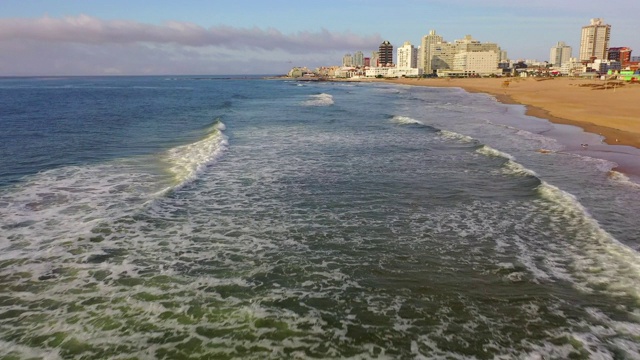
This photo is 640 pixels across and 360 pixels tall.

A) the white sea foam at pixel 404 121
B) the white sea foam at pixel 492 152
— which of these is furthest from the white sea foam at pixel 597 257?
the white sea foam at pixel 404 121

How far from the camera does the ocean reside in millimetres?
7043

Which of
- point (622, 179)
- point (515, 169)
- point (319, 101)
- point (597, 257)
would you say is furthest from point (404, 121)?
point (319, 101)

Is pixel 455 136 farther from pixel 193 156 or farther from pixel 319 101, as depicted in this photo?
pixel 319 101

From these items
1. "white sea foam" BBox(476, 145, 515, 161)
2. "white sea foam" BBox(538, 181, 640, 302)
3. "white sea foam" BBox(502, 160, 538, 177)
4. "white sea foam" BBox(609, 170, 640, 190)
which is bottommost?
"white sea foam" BBox(538, 181, 640, 302)

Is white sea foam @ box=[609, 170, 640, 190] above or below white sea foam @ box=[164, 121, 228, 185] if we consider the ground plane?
below

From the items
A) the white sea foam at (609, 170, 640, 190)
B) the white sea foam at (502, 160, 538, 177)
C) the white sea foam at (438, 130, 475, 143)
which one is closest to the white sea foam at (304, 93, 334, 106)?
the white sea foam at (438, 130, 475, 143)

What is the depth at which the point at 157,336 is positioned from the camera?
7.07 m

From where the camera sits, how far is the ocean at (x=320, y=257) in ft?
23.1

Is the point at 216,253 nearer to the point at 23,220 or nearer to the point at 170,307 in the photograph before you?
the point at 170,307

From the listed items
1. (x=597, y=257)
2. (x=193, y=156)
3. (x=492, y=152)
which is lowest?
(x=597, y=257)

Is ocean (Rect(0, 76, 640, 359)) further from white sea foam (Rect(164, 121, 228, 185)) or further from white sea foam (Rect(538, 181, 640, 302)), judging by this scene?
white sea foam (Rect(164, 121, 228, 185))

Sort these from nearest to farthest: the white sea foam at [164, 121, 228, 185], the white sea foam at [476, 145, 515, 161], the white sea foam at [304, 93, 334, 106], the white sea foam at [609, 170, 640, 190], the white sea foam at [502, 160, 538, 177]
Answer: the white sea foam at [609, 170, 640, 190] → the white sea foam at [502, 160, 538, 177] → the white sea foam at [164, 121, 228, 185] → the white sea foam at [476, 145, 515, 161] → the white sea foam at [304, 93, 334, 106]

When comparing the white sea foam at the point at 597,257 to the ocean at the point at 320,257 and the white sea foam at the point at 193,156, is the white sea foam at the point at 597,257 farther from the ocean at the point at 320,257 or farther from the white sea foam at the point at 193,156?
the white sea foam at the point at 193,156

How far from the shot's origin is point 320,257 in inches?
394
